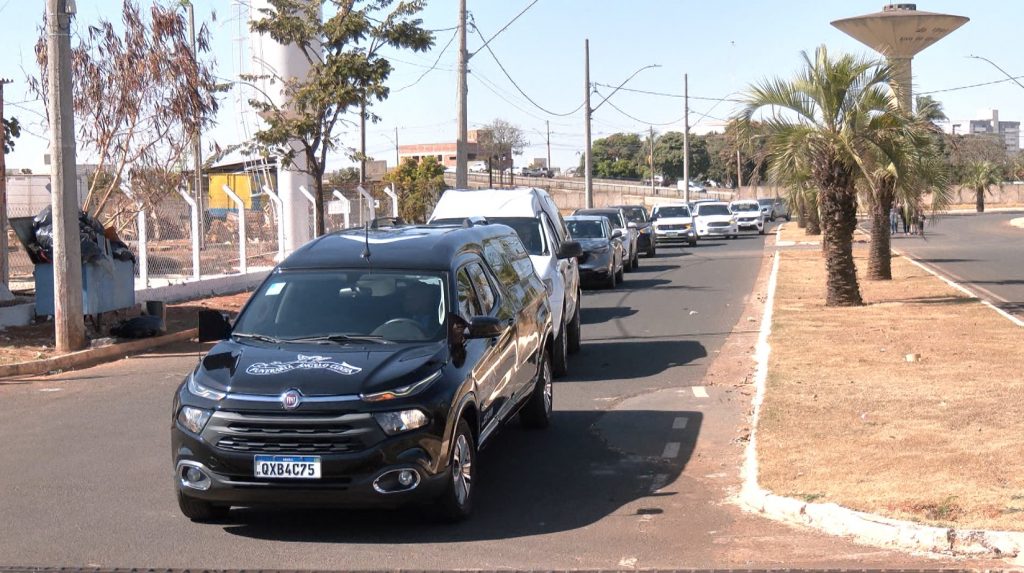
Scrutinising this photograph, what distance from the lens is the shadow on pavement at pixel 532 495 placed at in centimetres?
707

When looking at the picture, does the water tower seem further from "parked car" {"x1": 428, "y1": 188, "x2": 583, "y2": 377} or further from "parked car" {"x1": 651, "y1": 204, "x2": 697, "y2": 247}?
"parked car" {"x1": 428, "y1": 188, "x2": 583, "y2": 377}

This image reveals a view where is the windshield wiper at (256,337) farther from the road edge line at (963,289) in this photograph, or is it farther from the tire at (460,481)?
the road edge line at (963,289)

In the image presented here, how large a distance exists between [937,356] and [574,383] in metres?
4.14

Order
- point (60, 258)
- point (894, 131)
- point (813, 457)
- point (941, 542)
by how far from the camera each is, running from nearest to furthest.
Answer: point (941, 542) → point (813, 457) → point (60, 258) → point (894, 131)

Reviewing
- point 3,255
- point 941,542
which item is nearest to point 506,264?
point 941,542

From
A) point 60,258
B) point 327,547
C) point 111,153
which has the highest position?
point 111,153

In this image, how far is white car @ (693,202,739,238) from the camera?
5012 centimetres

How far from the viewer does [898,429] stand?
30.4 feet

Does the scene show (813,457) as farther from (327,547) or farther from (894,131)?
(894,131)

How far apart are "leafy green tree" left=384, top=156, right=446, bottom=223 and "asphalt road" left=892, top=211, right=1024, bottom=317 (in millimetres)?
15570

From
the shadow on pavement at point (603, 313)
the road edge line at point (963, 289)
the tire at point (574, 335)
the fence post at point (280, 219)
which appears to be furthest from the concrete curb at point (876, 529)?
the fence post at point (280, 219)

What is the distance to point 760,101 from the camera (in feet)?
62.2

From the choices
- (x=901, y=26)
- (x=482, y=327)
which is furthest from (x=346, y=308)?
(x=901, y=26)

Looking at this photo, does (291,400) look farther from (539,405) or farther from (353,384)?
(539,405)
